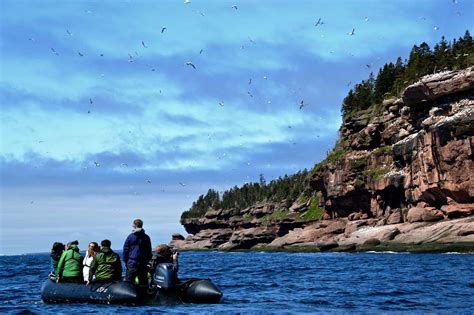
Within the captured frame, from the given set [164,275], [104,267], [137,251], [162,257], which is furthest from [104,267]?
[164,275]

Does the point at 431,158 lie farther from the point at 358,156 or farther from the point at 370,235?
the point at 358,156

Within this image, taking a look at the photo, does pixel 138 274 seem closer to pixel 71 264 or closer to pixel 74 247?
pixel 74 247

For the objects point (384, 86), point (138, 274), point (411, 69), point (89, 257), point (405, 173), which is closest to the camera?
point (138, 274)

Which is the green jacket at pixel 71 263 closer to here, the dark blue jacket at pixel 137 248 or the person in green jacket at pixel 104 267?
the person in green jacket at pixel 104 267

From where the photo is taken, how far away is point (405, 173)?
348 ft

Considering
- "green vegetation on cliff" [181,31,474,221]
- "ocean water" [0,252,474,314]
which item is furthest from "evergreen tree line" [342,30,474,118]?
"ocean water" [0,252,474,314]

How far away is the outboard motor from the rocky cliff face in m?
57.0

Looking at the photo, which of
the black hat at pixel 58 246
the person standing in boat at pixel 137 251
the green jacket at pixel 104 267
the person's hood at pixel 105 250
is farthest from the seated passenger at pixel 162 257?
the black hat at pixel 58 246

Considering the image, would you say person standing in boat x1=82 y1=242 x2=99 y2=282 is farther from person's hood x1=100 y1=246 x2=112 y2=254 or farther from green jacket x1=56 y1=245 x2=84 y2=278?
person's hood x1=100 y1=246 x2=112 y2=254

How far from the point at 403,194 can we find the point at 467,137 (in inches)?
850

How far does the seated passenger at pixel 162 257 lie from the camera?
83.8ft

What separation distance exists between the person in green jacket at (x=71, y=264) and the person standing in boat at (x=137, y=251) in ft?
9.35

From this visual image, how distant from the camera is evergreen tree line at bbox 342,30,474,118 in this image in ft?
384

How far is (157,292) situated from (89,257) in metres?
3.42
